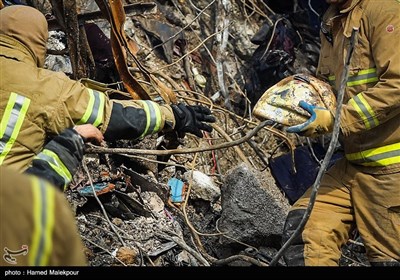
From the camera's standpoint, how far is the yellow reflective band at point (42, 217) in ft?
4.20

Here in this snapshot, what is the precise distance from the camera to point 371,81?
3.34 meters

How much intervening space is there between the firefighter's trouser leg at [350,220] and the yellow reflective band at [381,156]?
6 centimetres

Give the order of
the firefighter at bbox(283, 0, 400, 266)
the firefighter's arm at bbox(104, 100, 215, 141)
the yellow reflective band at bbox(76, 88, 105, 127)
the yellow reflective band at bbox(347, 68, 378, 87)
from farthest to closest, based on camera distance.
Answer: the yellow reflective band at bbox(347, 68, 378, 87)
the firefighter at bbox(283, 0, 400, 266)
the firefighter's arm at bbox(104, 100, 215, 141)
the yellow reflective band at bbox(76, 88, 105, 127)

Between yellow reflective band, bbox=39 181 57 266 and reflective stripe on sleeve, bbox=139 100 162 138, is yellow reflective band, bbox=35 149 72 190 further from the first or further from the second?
yellow reflective band, bbox=39 181 57 266

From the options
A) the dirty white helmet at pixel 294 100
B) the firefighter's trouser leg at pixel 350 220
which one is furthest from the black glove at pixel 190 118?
the firefighter's trouser leg at pixel 350 220

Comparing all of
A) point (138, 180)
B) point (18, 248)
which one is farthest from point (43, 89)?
point (138, 180)

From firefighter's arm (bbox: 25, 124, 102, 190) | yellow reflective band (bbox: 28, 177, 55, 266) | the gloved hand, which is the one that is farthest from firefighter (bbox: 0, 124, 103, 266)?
the gloved hand

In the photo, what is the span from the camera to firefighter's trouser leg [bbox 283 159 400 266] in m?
3.31

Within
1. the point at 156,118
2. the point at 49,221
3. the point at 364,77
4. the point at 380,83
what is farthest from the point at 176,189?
the point at 49,221

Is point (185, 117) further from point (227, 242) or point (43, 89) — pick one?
point (227, 242)

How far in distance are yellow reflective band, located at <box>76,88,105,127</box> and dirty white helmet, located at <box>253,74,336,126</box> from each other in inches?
34.1

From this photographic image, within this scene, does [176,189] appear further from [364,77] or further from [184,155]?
[364,77]

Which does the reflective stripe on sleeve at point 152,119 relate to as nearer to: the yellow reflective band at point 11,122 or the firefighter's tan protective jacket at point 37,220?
the yellow reflective band at point 11,122

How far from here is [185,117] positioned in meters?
3.41
